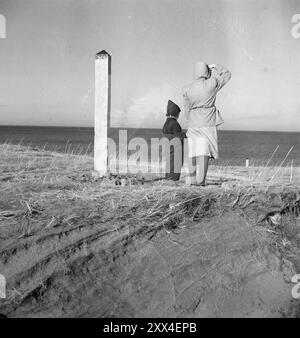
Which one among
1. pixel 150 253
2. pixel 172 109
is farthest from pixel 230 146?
pixel 150 253

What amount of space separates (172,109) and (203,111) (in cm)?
84

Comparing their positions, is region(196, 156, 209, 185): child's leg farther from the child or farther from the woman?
the child

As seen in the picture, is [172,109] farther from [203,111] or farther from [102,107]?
[102,107]

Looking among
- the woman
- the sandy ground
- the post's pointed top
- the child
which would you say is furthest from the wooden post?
the sandy ground

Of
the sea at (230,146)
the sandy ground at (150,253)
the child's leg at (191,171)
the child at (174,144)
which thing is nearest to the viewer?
the sandy ground at (150,253)

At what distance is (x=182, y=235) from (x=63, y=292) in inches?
48.7

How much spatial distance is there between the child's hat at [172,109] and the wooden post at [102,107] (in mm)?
941

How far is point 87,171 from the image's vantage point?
6859 millimetres

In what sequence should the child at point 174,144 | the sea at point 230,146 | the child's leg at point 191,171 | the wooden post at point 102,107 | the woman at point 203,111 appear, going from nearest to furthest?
the woman at point 203,111 → the child's leg at point 191,171 → the wooden post at point 102,107 → the child at point 174,144 → the sea at point 230,146

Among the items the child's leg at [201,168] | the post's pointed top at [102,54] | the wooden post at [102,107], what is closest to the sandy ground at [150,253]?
the child's leg at [201,168]

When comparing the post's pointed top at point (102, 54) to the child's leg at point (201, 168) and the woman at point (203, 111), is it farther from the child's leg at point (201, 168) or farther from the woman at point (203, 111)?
the child's leg at point (201, 168)

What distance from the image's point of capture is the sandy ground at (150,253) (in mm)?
3414

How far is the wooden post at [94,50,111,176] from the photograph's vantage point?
6.22 metres
